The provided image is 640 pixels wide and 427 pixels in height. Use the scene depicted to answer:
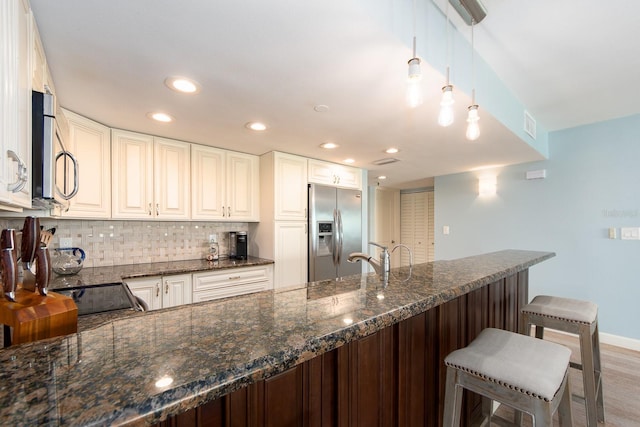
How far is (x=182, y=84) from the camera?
1.64m

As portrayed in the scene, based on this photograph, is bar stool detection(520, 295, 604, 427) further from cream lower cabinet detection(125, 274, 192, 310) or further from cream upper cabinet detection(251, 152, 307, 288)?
cream lower cabinet detection(125, 274, 192, 310)

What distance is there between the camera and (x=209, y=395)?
442 millimetres

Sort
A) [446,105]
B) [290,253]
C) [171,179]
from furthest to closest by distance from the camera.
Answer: [290,253] < [171,179] < [446,105]

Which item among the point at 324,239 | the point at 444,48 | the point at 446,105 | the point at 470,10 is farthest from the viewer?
the point at 324,239

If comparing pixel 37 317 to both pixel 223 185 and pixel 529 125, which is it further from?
pixel 529 125

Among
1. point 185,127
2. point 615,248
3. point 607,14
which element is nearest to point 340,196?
point 185,127

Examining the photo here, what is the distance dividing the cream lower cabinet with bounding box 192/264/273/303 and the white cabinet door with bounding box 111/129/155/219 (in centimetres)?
77

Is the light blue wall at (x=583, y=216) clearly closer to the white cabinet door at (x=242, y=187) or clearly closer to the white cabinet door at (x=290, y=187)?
the white cabinet door at (x=290, y=187)

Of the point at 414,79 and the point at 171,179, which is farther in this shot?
the point at 171,179

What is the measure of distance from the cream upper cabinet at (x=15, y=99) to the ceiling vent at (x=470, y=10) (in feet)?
5.71

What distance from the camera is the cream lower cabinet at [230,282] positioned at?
256 centimetres

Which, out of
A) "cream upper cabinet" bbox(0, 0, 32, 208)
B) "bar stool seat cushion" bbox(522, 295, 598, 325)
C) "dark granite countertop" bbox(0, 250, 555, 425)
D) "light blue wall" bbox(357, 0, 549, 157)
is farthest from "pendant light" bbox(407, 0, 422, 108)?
"bar stool seat cushion" bbox(522, 295, 598, 325)

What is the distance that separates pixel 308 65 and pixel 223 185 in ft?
6.30

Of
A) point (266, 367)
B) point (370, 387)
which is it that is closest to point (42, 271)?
point (266, 367)
